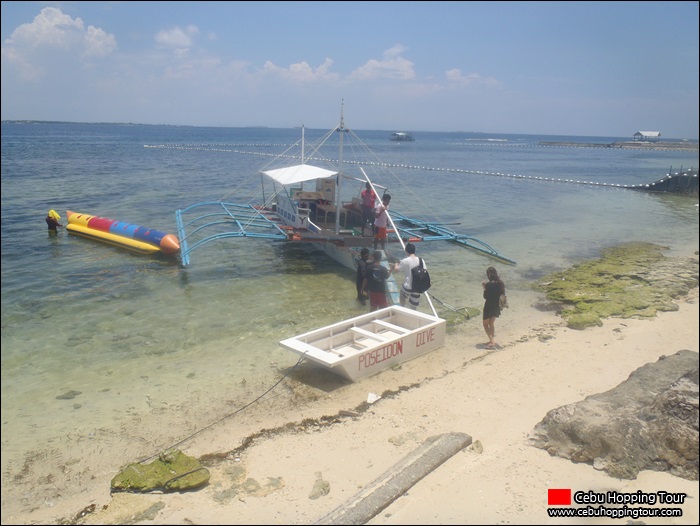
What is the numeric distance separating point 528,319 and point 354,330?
411 centimetres

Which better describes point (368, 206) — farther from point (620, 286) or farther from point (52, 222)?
point (52, 222)

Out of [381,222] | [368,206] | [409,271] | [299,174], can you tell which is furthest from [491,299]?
[299,174]

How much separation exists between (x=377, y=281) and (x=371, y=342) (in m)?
1.45

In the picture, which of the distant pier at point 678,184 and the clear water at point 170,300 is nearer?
the clear water at point 170,300

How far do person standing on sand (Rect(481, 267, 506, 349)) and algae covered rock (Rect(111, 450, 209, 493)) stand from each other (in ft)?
16.8

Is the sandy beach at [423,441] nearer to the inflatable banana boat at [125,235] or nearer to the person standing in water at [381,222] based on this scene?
the person standing in water at [381,222]

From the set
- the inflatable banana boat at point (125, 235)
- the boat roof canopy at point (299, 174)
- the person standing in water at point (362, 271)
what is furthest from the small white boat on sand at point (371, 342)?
the inflatable banana boat at point (125, 235)

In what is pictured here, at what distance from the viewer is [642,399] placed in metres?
4.99

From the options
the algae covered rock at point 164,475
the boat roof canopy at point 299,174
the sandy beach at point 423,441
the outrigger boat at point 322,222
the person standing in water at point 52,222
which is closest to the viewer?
the sandy beach at point 423,441

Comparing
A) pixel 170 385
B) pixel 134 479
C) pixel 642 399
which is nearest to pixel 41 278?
pixel 170 385

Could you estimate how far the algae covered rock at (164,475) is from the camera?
4828 millimetres

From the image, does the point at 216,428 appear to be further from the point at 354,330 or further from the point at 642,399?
the point at 642,399

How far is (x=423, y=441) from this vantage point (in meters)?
5.56

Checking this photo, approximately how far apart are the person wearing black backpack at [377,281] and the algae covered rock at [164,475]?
4.73 meters
